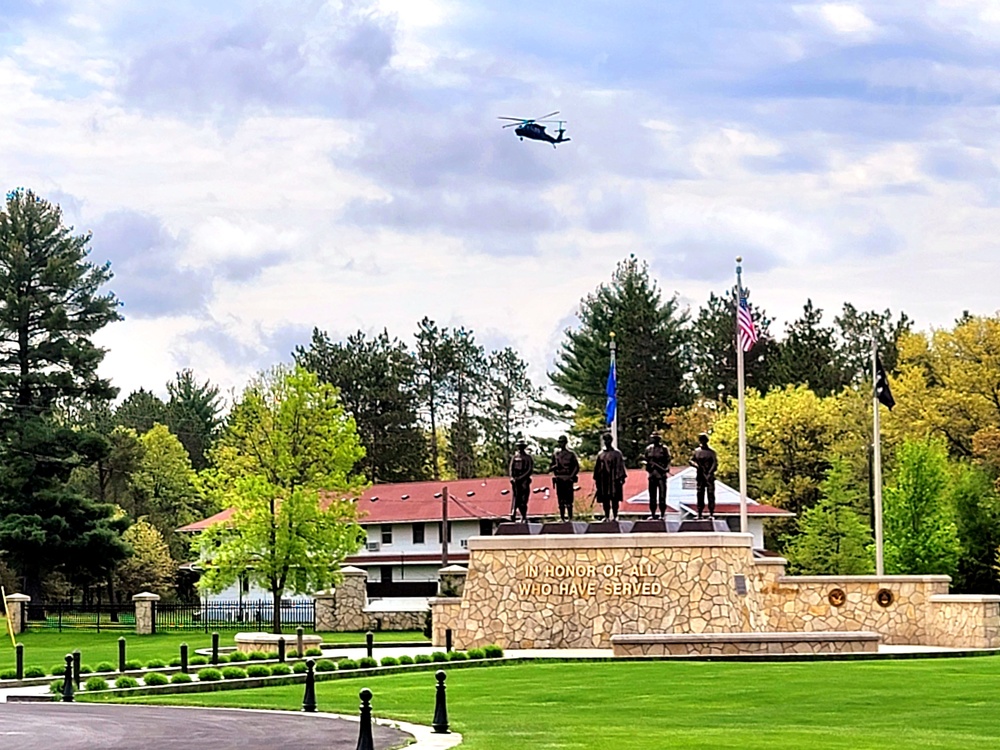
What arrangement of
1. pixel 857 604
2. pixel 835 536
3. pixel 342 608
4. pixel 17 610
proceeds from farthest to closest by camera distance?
pixel 835 536, pixel 17 610, pixel 342 608, pixel 857 604

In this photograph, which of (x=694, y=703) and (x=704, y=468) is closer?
(x=694, y=703)

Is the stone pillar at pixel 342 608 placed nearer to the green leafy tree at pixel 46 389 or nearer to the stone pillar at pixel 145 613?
the stone pillar at pixel 145 613

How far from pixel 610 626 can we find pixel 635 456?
49.9 m

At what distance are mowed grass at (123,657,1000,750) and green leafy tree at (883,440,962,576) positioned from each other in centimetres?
2247


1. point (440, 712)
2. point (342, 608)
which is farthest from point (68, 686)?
point (342, 608)

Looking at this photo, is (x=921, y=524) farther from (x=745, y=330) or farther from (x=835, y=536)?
(x=745, y=330)

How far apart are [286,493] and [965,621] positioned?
2066 centimetres

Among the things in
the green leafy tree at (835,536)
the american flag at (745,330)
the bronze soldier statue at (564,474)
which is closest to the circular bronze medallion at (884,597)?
the american flag at (745,330)

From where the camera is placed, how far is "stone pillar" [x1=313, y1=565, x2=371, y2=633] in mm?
51781

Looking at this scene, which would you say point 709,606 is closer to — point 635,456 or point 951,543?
point 951,543

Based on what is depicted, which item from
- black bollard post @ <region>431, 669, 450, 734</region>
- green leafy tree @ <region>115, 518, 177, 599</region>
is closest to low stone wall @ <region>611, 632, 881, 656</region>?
black bollard post @ <region>431, 669, 450, 734</region>

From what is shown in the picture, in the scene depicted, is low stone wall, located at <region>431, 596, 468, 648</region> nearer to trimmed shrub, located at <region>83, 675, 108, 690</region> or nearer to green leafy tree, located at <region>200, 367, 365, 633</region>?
green leafy tree, located at <region>200, 367, 365, 633</region>

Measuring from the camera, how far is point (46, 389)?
64.8 m

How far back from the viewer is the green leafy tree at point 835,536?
6091 cm
